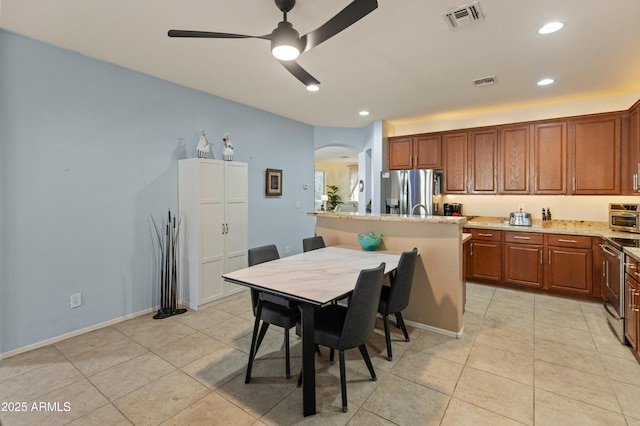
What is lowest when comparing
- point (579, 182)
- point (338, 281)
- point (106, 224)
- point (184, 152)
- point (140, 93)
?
point (338, 281)

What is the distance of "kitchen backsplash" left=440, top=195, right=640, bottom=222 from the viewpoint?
13.5 ft

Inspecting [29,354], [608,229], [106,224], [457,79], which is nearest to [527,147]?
[608,229]

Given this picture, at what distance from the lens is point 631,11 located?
2168mm

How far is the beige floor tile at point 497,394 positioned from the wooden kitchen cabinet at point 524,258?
2.39 meters

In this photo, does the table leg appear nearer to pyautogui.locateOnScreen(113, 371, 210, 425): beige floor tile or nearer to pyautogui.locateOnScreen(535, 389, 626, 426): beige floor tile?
pyautogui.locateOnScreen(113, 371, 210, 425): beige floor tile

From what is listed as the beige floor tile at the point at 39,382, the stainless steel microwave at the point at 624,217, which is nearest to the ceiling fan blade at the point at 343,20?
the beige floor tile at the point at 39,382

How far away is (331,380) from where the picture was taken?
2.17m

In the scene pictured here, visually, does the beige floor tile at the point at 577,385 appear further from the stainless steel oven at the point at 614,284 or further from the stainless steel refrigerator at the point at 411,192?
the stainless steel refrigerator at the point at 411,192

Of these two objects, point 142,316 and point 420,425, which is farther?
point 142,316

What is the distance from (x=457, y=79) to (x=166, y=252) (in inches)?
151

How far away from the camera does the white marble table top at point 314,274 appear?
6.08 feet

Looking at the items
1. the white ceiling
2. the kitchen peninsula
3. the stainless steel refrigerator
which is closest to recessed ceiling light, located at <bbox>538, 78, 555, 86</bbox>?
the white ceiling

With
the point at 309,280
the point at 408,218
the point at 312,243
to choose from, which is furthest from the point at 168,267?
the point at 408,218

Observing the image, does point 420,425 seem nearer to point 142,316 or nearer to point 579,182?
point 142,316
